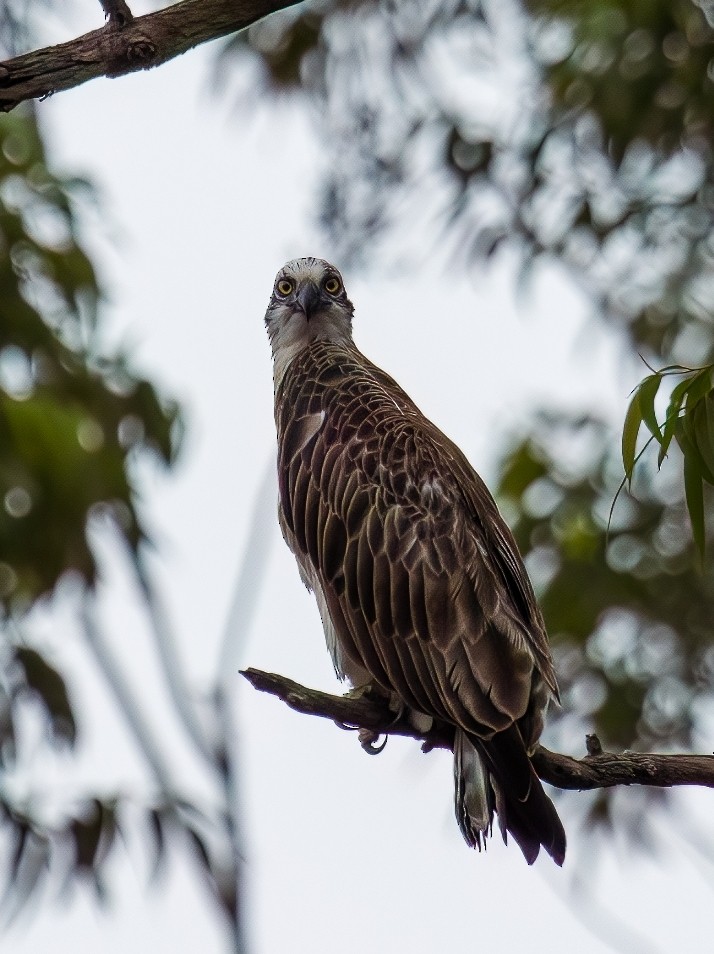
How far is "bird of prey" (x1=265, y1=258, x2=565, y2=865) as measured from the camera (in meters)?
4.71

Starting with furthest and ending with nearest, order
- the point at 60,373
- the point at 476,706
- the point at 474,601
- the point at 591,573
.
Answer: the point at 591,573
the point at 60,373
the point at 474,601
the point at 476,706

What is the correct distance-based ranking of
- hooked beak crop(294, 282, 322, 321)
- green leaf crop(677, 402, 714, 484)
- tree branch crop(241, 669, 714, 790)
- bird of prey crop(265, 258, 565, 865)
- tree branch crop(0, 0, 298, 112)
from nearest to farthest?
tree branch crop(0, 0, 298, 112)
green leaf crop(677, 402, 714, 484)
tree branch crop(241, 669, 714, 790)
bird of prey crop(265, 258, 565, 865)
hooked beak crop(294, 282, 322, 321)

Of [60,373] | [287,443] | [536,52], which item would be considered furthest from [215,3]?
[536,52]

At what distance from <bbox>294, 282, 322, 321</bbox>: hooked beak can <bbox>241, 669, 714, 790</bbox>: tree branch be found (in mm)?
2130

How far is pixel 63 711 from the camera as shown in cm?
654

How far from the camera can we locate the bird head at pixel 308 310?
257 inches

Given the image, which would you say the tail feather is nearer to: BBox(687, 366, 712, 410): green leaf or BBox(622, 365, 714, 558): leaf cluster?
BBox(622, 365, 714, 558): leaf cluster

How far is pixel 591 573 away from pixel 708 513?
82 centimetres

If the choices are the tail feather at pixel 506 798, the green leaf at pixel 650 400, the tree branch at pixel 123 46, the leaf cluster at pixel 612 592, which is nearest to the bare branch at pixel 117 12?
the tree branch at pixel 123 46

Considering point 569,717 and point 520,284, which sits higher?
point 520,284

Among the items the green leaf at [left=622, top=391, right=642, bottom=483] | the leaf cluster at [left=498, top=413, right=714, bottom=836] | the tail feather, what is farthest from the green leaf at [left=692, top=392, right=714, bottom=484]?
the leaf cluster at [left=498, top=413, right=714, bottom=836]

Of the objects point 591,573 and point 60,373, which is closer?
point 60,373

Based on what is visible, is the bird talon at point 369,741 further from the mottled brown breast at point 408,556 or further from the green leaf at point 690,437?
the green leaf at point 690,437

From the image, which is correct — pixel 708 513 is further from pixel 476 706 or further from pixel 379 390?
→ pixel 476 706
